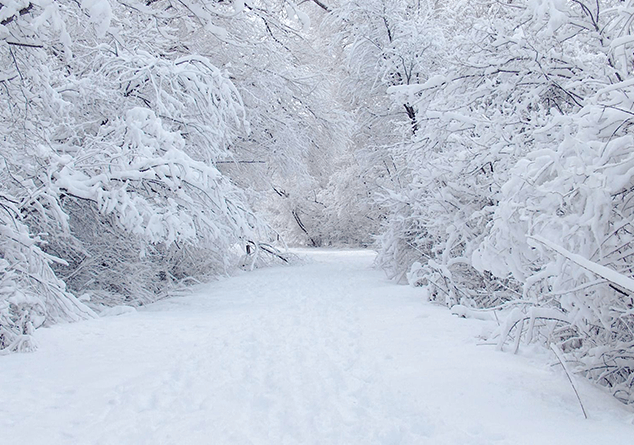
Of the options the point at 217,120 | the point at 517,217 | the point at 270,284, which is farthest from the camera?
the point at 270,284

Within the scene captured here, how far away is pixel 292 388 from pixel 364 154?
10.4 m

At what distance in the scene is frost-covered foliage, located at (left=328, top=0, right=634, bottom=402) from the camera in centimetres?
276

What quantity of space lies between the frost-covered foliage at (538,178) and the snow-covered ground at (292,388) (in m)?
0.49

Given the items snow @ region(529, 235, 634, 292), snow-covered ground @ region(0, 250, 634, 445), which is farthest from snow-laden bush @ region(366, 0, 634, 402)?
snow-covered ground @ region(0, 250, 634, 445)

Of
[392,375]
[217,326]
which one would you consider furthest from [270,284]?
[392,375]

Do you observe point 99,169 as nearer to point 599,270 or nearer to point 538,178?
point 538,178

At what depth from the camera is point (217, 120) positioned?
27.3ft

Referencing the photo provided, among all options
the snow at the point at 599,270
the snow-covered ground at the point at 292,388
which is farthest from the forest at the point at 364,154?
the snow-covered ground at the point at 292,388

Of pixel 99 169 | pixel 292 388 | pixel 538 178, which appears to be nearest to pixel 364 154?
Answer: pixel 99 169

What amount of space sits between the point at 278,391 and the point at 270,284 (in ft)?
22.5

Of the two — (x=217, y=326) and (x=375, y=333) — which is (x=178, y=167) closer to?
(x=217, y=326)

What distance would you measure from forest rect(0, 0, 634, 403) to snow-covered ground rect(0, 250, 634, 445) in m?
0.41

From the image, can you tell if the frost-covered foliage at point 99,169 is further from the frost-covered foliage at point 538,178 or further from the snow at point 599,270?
the snow at point 599,270

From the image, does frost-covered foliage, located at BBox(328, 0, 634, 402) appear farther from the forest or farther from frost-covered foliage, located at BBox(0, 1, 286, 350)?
frost-covered foliage, located at BBox(0, 1, 286, 350)
